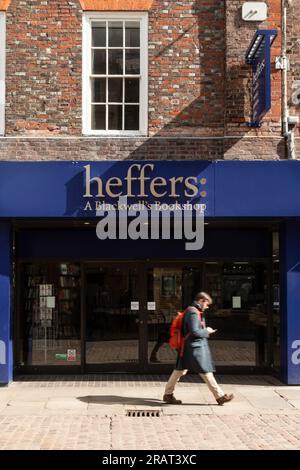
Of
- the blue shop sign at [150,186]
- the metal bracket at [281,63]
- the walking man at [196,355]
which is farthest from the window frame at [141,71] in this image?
the walking man at [196,355]

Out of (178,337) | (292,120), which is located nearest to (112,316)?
(178,337)

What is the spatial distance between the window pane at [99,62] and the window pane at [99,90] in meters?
0.16

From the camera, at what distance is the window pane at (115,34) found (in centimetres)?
1250

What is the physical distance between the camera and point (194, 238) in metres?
13.0

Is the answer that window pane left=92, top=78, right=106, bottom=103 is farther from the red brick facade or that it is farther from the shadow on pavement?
the shadow on pavement

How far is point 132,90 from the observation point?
12.5 m

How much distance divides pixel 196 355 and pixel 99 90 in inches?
205

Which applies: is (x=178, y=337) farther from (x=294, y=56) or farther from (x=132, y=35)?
(x=132, y=35)

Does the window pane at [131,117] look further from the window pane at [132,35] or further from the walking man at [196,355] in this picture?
the walking man at [196,355]

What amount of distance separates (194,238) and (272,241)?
5.04 feet

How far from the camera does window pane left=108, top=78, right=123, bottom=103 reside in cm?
1251

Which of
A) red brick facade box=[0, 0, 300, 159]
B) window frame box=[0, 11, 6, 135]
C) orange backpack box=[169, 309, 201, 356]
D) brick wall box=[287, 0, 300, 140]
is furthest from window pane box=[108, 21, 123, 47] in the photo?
orange backpack box=[169, 309, 201, 356]

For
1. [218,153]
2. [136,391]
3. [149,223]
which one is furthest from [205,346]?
[218,153]

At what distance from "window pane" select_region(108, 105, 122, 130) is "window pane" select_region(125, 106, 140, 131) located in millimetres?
127
